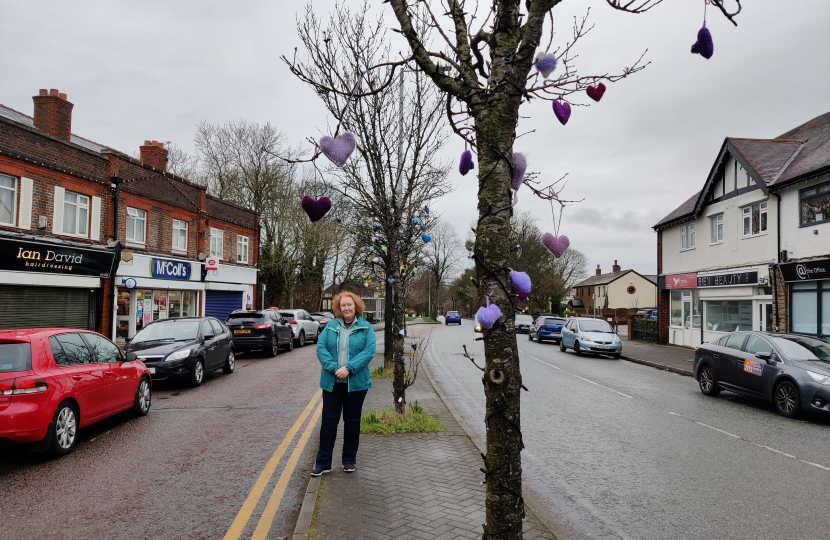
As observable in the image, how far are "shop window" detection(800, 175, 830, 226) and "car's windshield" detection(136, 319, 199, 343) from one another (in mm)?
17900

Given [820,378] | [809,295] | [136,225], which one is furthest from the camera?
[136,225]

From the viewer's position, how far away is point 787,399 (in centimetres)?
976

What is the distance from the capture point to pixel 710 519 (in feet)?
15.8

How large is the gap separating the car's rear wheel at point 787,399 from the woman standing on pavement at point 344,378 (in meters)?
7.99

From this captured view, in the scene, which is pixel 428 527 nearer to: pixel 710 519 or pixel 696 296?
pixel 710 519

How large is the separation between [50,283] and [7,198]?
282 cm

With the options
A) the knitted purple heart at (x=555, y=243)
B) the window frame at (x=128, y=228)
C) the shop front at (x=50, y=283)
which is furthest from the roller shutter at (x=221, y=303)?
the knitted purple heart at (x=555, y=243)

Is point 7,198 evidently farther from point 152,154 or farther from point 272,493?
point 272,493

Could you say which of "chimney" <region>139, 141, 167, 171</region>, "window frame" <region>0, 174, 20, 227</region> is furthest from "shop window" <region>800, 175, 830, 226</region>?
"chimney" <region>139, 141, 167, 171</region>

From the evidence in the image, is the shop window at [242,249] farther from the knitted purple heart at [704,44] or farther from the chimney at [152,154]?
the knitted purple heart at [704,44]

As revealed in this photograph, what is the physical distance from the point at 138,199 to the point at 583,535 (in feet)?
73.8

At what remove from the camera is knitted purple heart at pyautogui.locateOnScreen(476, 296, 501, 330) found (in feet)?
8.29

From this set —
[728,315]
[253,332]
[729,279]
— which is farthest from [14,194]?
[728,315]

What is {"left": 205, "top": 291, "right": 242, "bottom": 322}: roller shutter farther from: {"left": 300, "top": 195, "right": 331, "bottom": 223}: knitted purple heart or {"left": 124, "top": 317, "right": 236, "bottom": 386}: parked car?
{"left": 300, "top": 195, "right": 331, "bottom": 223}: knitted purple heart
